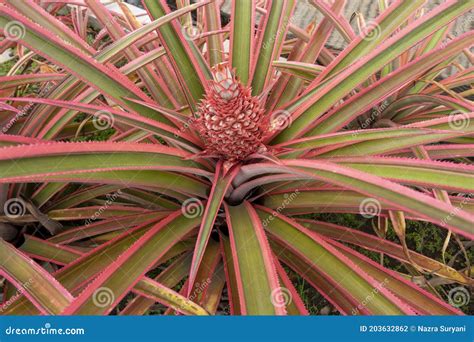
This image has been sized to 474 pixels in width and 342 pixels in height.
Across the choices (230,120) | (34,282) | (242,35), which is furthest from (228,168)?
(34,282)

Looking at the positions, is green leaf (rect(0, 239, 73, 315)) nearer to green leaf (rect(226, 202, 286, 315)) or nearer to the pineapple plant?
the pineapple plant

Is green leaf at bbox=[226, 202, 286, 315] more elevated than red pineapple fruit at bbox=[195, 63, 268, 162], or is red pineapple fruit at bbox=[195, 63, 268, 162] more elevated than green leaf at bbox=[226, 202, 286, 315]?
red pineapple fruit at bbox=[195, 63, 268, 162]

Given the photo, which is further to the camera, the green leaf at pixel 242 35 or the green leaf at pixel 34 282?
the green leaf at pixel 242 35

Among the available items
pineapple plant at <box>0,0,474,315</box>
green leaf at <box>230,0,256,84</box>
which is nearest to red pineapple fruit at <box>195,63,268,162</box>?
pineapple plant at <box>0,0,474,315</box>

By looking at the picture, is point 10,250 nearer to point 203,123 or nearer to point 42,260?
point 42,260

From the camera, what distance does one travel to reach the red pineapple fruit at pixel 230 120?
83cm

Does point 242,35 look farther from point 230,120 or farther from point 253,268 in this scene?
point 253,268

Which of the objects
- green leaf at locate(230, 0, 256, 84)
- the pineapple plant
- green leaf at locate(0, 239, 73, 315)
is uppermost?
green leaf at locate(230, 0, 256, 84)

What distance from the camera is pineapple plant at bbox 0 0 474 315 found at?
0.80 meters

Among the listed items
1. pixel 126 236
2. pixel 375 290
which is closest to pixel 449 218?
pixel 375 290

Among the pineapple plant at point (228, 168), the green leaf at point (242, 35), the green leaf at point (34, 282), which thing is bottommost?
the green leaf at point (34, 282)

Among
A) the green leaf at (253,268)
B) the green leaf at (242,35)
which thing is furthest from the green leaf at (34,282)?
the green leaf at (242,35)

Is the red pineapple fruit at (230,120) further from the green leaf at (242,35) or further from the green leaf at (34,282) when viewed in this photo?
the green leaf at (34,282)

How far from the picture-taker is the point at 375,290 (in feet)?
2.78
